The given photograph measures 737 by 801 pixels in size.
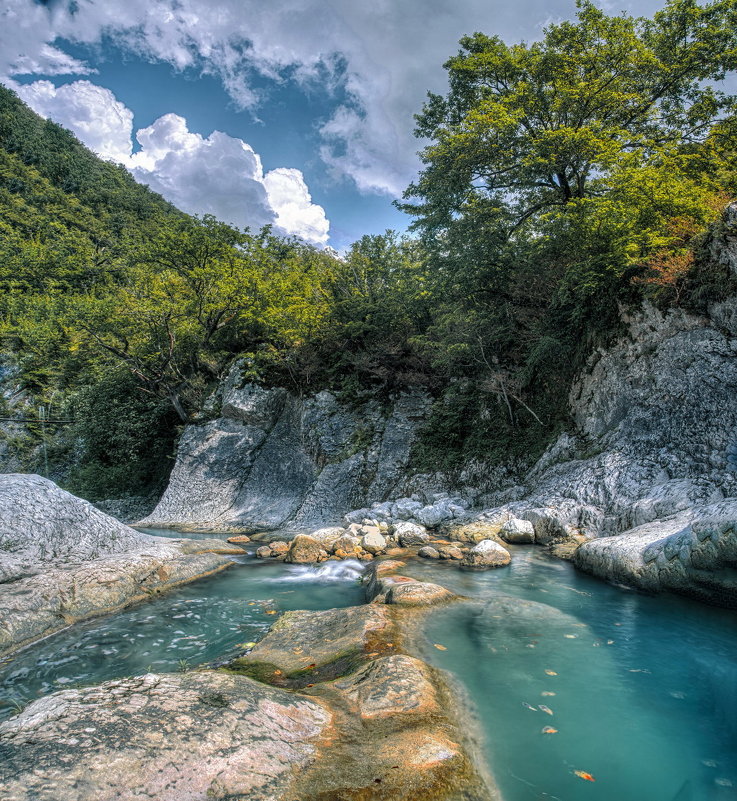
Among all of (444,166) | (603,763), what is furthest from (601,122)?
Result: (603,763)

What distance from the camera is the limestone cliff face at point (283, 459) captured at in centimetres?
1723

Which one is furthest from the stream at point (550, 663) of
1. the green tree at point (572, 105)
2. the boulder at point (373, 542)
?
the green tree at point (572, 105)

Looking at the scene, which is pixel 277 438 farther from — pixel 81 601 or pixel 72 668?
pixel 72 668

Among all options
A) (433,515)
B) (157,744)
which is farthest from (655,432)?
(157,744)

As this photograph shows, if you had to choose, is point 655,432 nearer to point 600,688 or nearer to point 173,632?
point 600,688

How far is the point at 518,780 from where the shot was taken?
304cm

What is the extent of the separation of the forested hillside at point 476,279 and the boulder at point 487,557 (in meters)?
6.42

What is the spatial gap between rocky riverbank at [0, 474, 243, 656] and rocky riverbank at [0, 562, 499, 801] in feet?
13.8

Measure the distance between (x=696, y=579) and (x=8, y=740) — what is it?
319 inches

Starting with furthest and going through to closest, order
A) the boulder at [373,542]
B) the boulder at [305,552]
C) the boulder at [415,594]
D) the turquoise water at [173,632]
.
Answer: the boulder at [373,542]
the boulder at [305,552]
the boulder at [415,594]
the turquoise water at [173,632]

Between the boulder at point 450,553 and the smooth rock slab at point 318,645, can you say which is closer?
the smooth rock slab at point 318,645

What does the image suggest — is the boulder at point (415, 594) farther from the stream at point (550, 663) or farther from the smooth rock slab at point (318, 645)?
the smooth rock slab at point (318, 645)

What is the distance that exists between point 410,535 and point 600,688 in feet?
24.6

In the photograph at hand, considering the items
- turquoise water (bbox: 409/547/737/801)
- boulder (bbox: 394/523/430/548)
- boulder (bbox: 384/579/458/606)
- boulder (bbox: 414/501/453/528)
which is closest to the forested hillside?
boulder (bbox: 414/501/453/528)
